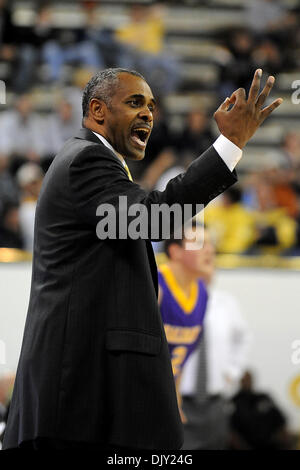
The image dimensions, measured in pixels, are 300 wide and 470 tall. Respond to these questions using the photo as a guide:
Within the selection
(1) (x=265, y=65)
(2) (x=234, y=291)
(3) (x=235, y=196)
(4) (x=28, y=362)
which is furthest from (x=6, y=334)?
(1) (x=265, y=65)

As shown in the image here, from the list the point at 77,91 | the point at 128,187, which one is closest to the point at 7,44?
the point at 77,91

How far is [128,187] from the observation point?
228 centimetres

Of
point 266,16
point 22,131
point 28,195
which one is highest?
point 266,16

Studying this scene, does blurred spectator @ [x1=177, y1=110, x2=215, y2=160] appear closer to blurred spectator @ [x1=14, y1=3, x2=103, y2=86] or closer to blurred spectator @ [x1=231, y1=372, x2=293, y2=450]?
blurred spectator @ [x1=14, y1=3, x2=103, y2=86]

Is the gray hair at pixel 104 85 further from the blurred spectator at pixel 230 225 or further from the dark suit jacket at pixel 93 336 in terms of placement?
the blurred spectator at pixel 230 225

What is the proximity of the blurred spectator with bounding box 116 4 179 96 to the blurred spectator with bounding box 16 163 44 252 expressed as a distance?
177 centimetres

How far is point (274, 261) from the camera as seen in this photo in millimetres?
6449

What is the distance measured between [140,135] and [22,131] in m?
6.06

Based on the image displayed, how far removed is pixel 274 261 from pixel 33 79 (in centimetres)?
372

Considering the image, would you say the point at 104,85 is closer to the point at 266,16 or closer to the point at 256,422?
the point at 256,422

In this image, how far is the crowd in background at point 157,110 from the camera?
7457 millimetres

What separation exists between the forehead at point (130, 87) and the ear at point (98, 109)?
0.05 metres

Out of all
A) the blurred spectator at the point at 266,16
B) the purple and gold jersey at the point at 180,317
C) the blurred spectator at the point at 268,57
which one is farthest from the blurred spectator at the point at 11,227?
the blurred spectator at the point at 266,16

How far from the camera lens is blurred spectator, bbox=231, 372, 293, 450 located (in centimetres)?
589
